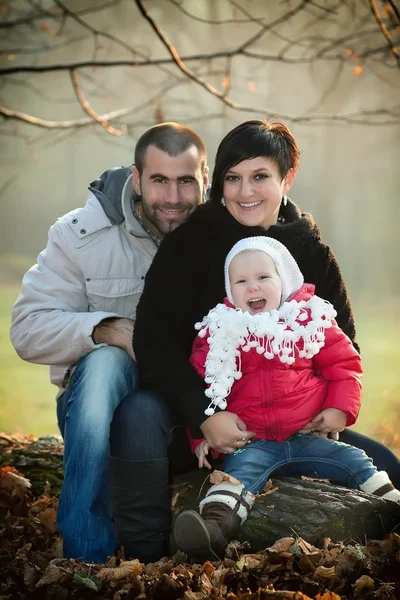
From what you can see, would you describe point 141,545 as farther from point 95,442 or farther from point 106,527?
point 95,442

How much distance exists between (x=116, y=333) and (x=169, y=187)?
674 millimetres

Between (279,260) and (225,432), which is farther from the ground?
(279,260)

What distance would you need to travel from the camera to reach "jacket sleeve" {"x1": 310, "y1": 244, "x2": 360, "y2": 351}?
2953 mm

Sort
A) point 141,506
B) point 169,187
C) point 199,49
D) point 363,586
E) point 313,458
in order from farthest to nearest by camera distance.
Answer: point 199,49 → point 169,187 → point 313,458 → point 141,506 → point 363,586

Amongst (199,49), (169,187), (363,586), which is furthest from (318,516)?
(199,49)

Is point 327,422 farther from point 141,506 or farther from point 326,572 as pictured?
point 141,506

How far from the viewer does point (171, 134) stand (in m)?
3.18

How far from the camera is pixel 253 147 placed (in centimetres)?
280

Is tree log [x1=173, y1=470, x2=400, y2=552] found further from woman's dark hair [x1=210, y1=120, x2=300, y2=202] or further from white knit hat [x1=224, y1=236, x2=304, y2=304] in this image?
woman's dark hair [x1=210, y1=120, x2=300, y2=202]

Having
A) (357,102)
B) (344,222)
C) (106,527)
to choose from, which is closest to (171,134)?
(106,527)

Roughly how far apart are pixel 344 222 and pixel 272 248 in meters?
4.67

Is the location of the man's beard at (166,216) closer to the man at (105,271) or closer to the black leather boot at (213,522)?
the man at (105,271)

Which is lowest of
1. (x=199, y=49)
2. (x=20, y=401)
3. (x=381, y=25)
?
(x=20, y=401)

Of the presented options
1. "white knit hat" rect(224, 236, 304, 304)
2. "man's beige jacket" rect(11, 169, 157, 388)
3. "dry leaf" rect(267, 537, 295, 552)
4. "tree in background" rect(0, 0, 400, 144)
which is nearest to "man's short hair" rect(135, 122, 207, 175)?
"man's beige jacket" rect(11, 169, 157, 388)
